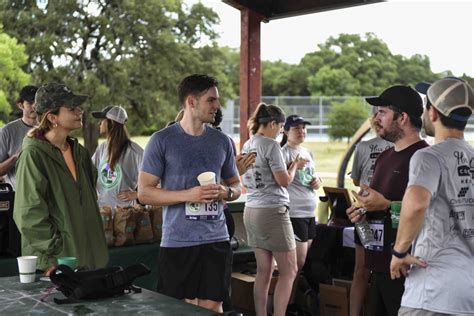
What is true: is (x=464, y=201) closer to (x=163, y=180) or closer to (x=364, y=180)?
(x=163, y=180)

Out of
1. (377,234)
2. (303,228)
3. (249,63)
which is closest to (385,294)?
(377,234)

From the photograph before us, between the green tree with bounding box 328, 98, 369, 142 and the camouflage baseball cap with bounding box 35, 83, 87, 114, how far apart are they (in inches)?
902

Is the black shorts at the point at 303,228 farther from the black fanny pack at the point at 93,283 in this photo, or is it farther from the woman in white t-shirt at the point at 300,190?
the black fanny pack at the point at 93,283

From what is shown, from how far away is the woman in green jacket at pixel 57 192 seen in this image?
300 centimetres

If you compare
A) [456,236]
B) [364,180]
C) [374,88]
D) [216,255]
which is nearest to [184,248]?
[216,255]

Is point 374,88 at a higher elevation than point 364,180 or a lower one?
higher

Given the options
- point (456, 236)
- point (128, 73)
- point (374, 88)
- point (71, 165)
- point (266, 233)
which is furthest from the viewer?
point (374, 88)

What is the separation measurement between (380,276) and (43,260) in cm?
162

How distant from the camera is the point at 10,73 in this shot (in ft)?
50.6

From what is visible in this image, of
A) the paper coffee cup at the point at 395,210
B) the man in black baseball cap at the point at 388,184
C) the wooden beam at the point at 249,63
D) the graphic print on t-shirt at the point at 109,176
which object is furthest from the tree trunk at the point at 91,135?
the paper coffee cup at the point at 395,210

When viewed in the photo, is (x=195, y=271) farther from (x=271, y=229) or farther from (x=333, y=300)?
(x=333, y=300)

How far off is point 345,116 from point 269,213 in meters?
22.2

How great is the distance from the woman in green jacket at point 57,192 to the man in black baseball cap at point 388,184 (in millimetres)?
1299

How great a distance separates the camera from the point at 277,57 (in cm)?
3111
